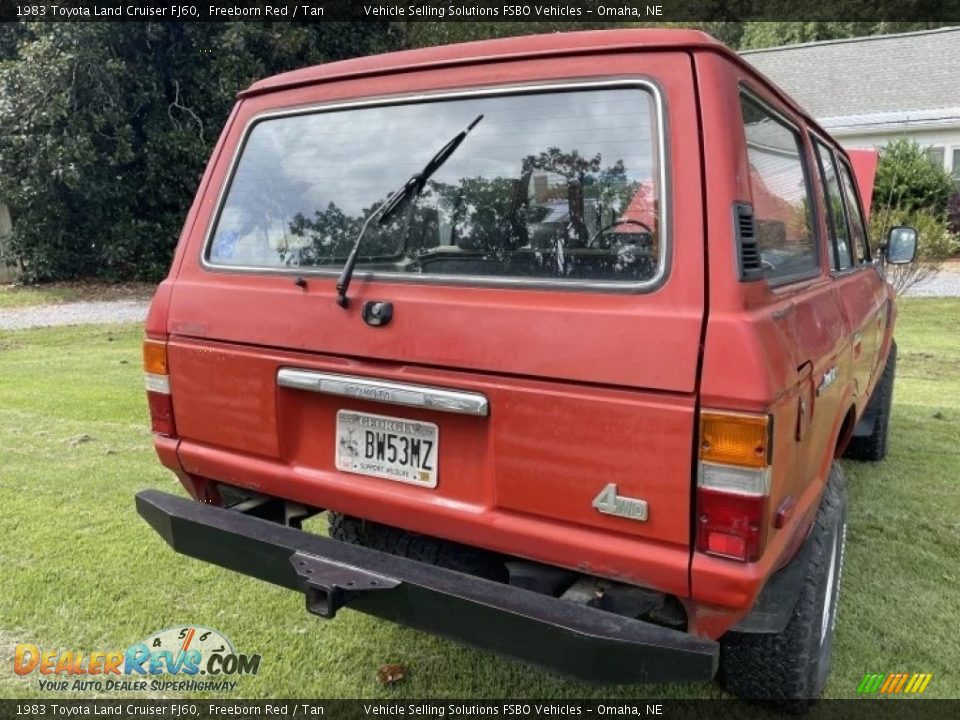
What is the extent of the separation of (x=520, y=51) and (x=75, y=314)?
11.9 metres

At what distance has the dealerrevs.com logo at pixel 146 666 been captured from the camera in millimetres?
2646

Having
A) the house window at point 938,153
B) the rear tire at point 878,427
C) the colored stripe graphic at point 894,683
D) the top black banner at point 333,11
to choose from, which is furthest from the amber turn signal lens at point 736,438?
the house window at point 938,153

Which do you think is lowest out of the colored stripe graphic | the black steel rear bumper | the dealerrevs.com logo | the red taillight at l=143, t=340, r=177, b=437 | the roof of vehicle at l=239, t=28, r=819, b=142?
the colored stripe graphic

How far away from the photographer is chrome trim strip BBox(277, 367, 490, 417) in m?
2.02

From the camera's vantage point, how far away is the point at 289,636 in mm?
2902

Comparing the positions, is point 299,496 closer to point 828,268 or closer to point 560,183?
point 560,183

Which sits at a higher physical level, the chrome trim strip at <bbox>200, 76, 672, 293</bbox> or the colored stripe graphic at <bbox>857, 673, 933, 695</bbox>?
the chrome trim strip at <bbox>200, 76, 672, 293</bbox>

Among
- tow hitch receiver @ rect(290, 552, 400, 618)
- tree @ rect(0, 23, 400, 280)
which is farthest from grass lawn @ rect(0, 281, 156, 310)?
tow hitch receiver @ rect(290, 552, 400, 618)

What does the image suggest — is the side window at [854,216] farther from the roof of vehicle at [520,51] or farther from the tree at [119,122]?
the tree at [119,122]

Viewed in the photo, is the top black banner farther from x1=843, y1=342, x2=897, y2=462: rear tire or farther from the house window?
x1=843, y1=342, x2=897, y2=462: rear tire

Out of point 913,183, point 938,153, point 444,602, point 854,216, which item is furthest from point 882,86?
point 444,602

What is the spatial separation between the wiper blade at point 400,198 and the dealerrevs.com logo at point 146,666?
58.0 inches

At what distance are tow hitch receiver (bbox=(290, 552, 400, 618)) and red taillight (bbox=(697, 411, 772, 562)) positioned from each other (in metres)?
0.82

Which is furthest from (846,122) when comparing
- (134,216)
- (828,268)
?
(828,268)
